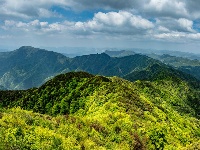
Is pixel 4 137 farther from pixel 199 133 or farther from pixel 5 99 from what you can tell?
pixel 5 99

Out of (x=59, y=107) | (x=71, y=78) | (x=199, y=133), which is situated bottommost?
(x=199, y=133)

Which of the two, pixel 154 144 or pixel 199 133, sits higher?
pixel 154 144

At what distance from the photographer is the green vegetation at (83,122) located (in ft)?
135

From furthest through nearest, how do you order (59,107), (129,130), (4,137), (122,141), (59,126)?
(59,107) → (129,130) → (122,141) → (59,126) → (4,137)

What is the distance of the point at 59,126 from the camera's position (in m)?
50.6

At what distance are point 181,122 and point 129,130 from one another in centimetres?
5638

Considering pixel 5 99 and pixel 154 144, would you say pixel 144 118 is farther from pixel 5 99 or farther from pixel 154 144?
pixel 5 99

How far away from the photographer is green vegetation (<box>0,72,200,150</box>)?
4108cm

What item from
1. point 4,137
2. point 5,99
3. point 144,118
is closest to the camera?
point 4,137

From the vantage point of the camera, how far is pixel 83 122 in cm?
5875

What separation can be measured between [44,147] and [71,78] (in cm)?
9201

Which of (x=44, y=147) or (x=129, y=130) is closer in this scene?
(x=44, y=147)

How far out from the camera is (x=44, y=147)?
3831 centimetres

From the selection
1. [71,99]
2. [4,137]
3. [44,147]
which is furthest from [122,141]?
[71,99]
